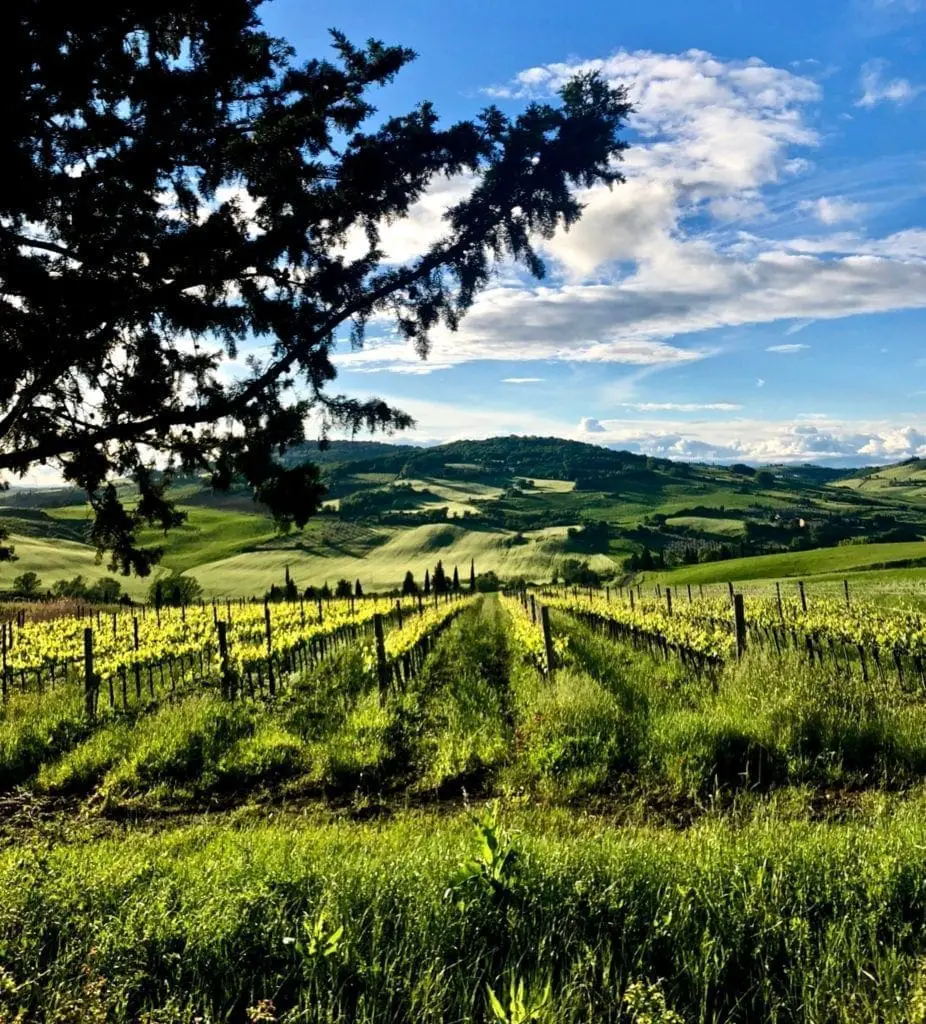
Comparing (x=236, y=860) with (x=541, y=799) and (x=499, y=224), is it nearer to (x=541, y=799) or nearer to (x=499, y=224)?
(x=541, y=799)

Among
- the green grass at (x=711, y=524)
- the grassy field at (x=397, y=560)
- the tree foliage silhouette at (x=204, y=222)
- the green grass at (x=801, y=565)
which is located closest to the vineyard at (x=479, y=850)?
the tree foliage silhouette at (x=204, y=222)

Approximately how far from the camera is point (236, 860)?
4004mm

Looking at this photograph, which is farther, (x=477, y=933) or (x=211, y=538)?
(x=211, y=538)

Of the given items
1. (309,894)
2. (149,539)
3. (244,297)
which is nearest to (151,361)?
(244,297)

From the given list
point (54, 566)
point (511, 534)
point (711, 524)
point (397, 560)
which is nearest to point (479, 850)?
point (54, 566)

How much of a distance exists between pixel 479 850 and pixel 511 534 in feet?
410

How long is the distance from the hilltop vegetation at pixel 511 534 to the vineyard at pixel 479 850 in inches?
2097

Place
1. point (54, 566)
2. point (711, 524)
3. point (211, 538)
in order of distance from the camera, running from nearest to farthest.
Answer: point (54, 566) → point (711, 524) → point (211, 538)

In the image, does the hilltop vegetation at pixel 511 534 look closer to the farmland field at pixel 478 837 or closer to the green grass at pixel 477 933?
the farmland field at pixel 478 837

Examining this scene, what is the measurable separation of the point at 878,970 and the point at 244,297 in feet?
21.3

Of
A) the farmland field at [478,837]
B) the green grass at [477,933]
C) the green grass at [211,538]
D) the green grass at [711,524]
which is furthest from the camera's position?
the green grass at [711,524]

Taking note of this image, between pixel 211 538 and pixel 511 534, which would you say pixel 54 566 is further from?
pixel 511 534

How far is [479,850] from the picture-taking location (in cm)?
389

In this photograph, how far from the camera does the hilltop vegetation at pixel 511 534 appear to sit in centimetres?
9000
